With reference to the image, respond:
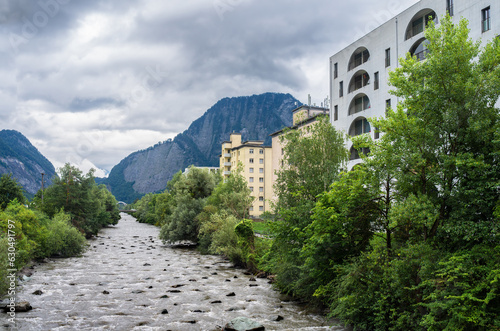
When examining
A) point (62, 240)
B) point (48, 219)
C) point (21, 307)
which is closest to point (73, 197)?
point (48, 219)

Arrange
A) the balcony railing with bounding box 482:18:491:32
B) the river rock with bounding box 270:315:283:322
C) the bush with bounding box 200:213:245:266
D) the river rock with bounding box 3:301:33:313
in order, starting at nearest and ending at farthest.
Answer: the river rock with bounding box 270:315:283:322 → the river rock with bounding box 3:301:33:313 → the balcony railing with bounding box 482:18:491:32 → the bush with bounding box 200:213:245:266

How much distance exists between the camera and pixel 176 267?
34875 mm

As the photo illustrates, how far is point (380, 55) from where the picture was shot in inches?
1625

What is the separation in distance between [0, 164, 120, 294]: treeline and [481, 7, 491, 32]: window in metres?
36.9

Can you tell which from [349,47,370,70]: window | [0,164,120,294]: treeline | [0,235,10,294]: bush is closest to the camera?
[0,235,10,294]: bush

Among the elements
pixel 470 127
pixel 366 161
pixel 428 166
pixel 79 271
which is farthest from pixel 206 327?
pixel 79 271

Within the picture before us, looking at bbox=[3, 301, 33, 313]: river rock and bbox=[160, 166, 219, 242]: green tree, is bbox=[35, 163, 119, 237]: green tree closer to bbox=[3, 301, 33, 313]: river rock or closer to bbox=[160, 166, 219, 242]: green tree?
bbox=[160, 166, 219, 242]: green tree

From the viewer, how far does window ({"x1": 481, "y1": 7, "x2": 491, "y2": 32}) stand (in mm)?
29758

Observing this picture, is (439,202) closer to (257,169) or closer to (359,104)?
(359,104)

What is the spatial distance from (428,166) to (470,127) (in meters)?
2.07

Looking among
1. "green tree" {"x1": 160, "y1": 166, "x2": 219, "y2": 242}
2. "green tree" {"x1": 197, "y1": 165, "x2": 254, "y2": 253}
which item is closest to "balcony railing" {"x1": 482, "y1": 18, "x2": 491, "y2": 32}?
"green tree" {"x1": 197, "y1": 165, "x2": 254, "y2": 253}

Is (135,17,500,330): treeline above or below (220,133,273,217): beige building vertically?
below

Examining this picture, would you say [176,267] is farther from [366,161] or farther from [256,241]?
[366,161]

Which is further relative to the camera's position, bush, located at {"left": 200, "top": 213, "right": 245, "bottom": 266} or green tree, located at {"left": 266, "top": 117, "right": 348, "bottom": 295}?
bush, located at {"left": 200, "top": 213, "right": 245, "bottom": 266}
